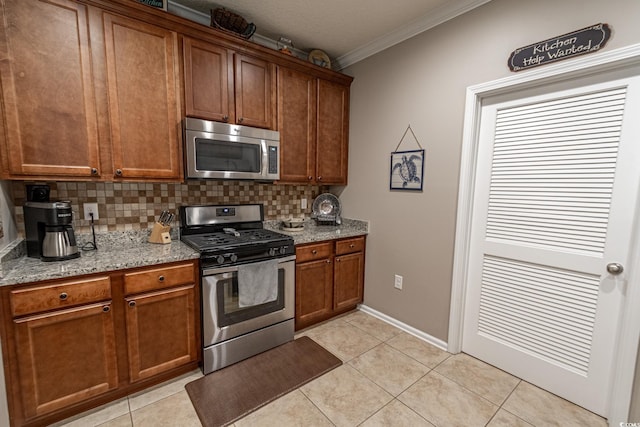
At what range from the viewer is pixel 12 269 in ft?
4.75

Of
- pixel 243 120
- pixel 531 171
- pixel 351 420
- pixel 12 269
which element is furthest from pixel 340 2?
pixel 351 420

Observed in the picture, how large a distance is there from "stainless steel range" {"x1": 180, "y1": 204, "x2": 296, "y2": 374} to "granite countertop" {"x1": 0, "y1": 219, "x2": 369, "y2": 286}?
151 millimetres

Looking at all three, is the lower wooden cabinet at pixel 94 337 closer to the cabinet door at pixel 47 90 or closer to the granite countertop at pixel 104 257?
the granite countertop at pixel 104 257

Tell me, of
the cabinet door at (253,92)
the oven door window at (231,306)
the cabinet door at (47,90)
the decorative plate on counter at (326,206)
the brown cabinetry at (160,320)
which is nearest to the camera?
the cabinet door at (47,90)

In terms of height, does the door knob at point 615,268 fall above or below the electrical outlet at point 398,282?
above

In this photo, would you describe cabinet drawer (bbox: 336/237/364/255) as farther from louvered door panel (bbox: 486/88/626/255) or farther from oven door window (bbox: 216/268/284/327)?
louvered door panel (bbox: 486/88/626/255)

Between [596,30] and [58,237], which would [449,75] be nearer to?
[596,30]

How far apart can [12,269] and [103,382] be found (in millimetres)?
806

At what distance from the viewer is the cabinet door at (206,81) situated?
1983mm

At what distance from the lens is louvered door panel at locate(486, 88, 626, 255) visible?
63.1 inches

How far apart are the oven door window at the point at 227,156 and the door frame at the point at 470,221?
1.67 m

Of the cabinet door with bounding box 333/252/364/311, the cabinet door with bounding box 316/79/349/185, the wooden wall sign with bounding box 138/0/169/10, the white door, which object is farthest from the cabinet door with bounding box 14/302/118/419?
the white door

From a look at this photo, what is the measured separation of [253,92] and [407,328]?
2.55 m

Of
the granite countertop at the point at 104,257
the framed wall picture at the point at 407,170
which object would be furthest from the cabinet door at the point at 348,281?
the framed wall picture at the point at 407,170
